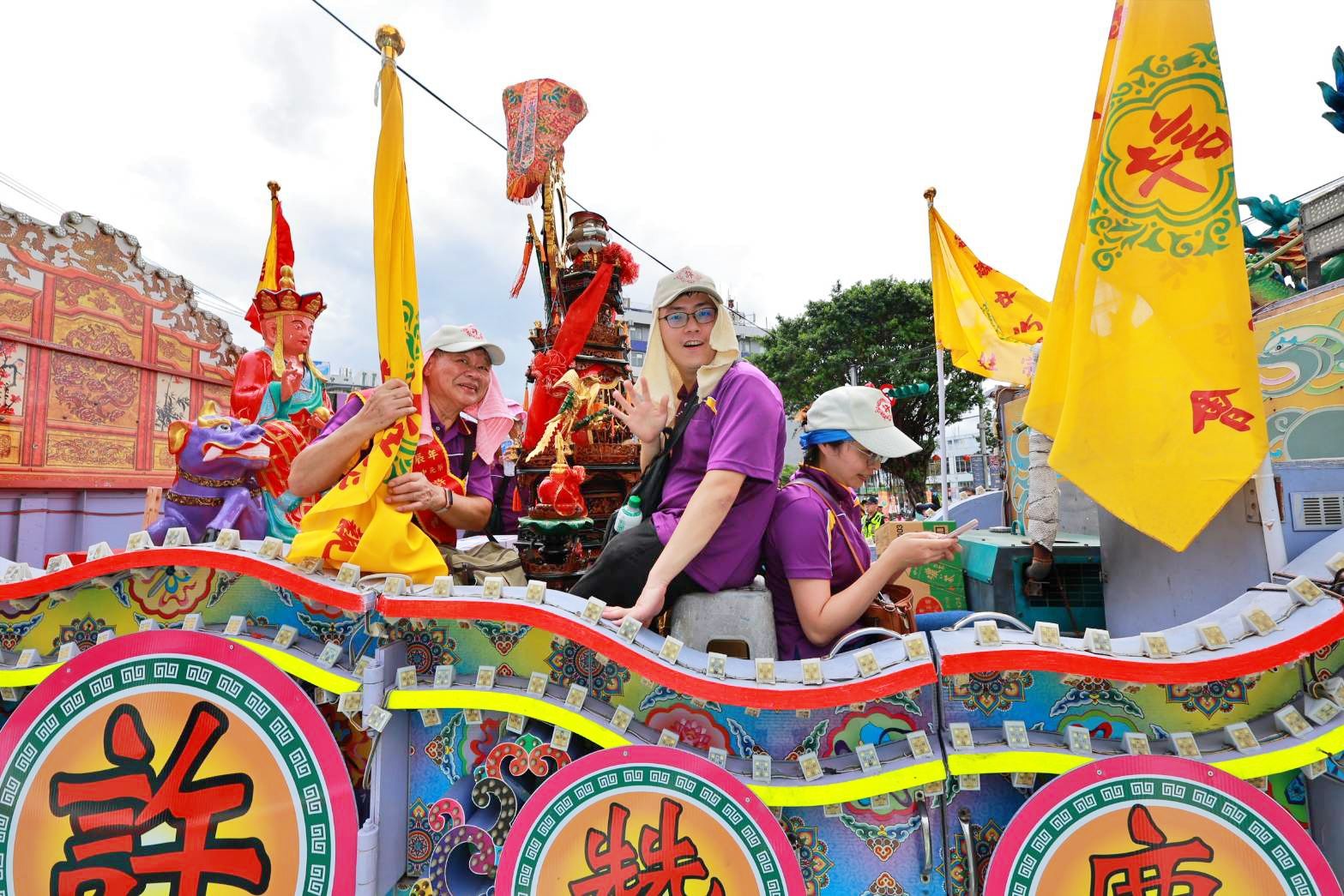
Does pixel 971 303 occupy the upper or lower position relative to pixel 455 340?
upper

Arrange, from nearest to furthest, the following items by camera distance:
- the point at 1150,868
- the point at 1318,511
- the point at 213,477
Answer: the point at 1150,868, the point at 1318,511, the point at 213,477

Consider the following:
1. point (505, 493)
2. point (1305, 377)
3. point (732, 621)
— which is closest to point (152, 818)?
point (732, 621)

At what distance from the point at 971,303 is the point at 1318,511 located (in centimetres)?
403

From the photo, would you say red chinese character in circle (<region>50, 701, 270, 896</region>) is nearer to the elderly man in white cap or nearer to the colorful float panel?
the elderly man in white cap

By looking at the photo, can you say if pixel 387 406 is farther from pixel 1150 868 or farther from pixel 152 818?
pixel 1150 868

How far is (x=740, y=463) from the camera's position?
5.45 feet

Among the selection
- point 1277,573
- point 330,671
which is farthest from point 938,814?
point 330,671

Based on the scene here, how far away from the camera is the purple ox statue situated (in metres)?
3.03

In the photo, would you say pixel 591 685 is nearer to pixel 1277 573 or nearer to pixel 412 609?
pixel 412 609

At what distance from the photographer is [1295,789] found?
1.48m

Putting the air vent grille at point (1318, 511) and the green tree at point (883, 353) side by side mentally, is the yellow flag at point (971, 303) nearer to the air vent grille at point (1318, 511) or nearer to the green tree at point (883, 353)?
the air vent grille at point (1318, 511)

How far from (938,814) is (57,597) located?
251 centimetres

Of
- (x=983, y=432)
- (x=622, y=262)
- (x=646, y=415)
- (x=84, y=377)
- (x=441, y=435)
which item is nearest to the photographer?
(x=646, y=415)

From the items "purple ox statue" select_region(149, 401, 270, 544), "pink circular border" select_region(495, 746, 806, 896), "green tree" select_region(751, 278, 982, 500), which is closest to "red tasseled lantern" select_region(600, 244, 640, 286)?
"purple ox statue" select_region(149, 401, 270, 544)
